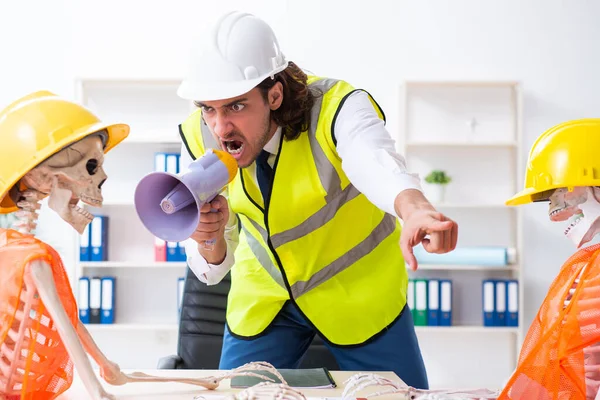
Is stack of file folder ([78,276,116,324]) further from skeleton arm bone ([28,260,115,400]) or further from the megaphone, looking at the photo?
skeleton arm bone ([28,260,115,400])

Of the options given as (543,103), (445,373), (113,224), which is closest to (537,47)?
(543,103)

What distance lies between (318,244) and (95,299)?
279 cm

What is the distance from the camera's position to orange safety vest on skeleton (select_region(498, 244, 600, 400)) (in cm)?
104

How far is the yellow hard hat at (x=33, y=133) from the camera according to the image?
1122mm

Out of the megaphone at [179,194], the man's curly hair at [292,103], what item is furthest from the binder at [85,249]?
the megaphone at [179,194]

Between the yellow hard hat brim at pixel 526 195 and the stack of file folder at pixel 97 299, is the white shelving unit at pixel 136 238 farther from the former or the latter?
the yellow hard hat brim at pixel 526 195

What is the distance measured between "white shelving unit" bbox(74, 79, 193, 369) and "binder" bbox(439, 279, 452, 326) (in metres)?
1.65

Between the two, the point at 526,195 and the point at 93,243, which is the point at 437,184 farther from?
the point at 526,195

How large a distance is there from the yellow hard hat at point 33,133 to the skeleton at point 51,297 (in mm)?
39

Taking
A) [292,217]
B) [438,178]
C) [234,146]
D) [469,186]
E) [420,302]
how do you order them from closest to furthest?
[234,146], [292,217], [420,302], [438,178], [469,186]

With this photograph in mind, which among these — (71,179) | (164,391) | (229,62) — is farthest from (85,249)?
(71,179)

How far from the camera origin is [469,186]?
4504mm

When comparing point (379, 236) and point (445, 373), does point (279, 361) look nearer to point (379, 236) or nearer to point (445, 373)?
point (379, 236)

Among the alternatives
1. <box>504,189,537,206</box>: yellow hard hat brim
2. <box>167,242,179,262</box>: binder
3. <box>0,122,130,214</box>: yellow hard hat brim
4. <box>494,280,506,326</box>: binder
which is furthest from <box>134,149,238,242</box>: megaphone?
<box>494,280,506,326</box>: binder
